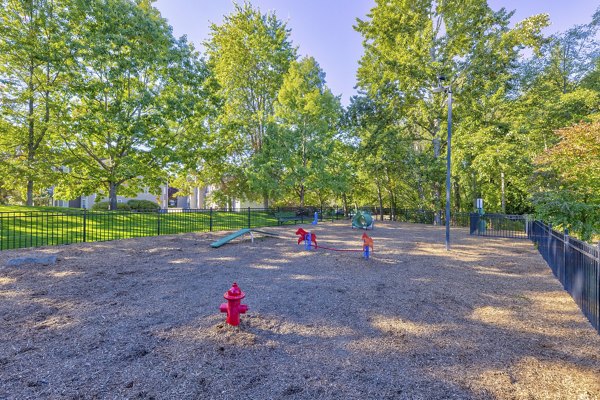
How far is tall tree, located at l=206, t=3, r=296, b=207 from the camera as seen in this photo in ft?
78.6

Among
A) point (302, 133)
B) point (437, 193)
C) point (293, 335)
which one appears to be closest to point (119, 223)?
point (293, 335)

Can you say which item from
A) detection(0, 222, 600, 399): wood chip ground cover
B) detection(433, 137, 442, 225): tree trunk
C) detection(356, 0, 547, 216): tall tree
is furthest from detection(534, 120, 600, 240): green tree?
detection(433, 137, 442, 225): tree trunk

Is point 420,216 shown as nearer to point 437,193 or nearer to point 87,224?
point 437,193

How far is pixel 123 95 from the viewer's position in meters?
15.3

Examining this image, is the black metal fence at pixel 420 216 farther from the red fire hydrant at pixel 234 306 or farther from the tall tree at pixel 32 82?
the tall tree at pixel 32 82

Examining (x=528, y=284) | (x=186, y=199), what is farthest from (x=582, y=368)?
(x=186, y=199)

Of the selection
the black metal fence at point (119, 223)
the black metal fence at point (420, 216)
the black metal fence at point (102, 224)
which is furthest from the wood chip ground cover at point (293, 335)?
the black metal fence at point (420, 216)

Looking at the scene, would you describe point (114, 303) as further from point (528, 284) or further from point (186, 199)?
point (186, 199)

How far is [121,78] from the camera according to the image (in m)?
15.7

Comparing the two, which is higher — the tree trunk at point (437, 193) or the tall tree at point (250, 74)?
the tall tree at point (250, 74)

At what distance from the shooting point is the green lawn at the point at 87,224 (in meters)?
10.4

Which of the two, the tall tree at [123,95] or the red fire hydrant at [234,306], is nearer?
the red fire hydrant at [234,306]

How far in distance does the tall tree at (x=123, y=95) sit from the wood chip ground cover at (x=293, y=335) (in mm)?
9573

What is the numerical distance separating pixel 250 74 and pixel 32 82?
51.3 feet
